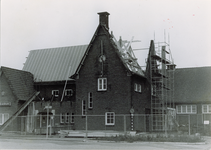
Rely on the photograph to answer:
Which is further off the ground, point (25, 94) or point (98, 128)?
point (25, 94)

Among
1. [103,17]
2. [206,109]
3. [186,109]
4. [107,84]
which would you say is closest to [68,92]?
[107,84]

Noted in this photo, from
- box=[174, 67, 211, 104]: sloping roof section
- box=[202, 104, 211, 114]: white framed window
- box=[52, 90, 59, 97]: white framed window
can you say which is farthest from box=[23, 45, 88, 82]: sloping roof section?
box=[202, 104, 211, 114]: white framed window

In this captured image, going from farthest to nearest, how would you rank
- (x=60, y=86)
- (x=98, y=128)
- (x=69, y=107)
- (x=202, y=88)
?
(x=202, y=88)
(x=60, y=86)
(x=69, y=107)
(x=98, y=128)

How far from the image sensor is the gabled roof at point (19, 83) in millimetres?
41625

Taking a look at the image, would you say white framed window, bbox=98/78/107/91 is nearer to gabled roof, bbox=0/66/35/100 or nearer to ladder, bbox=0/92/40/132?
ladder, bbox=0/92/40/132

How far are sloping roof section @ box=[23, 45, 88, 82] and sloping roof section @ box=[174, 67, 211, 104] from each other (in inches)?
578

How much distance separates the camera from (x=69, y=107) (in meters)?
40.2

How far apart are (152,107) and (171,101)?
624cm

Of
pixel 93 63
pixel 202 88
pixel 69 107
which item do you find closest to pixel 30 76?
pixel 69 107

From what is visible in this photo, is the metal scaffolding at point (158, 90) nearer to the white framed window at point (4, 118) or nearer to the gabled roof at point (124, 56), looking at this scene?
the gabled roof at point (124, 56)

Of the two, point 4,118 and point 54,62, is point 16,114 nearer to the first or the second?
point 4,118

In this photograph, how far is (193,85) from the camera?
47375 mm

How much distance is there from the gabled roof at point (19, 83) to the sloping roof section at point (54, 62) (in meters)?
1.66

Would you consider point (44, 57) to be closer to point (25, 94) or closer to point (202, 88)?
point (25, 94)
